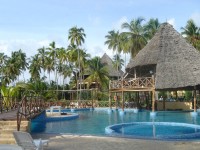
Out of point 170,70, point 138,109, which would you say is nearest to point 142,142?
point 170,70

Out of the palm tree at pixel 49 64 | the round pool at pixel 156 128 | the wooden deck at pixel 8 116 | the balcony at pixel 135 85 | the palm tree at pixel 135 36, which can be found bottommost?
the round pool at pixel 156 128

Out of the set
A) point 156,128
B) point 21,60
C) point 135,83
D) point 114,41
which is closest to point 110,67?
point 114,41

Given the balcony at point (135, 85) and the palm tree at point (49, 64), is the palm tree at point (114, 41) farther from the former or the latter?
the balcony at point (135, 85)

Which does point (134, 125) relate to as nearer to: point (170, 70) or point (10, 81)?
point (170, 70)

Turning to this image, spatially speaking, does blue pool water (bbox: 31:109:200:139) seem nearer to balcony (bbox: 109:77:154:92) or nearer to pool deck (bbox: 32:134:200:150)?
pool deck (bbox: 32:134:200:150)

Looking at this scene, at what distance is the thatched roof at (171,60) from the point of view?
80.2 ft

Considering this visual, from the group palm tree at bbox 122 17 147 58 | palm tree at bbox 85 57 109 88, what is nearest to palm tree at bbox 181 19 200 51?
palm tree at bbox 122 17 147 58

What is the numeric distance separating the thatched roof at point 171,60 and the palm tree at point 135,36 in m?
10.9

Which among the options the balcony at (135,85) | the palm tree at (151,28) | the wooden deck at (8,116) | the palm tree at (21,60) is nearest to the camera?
the wooden deck at (8,116)

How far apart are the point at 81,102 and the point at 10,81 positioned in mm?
25798

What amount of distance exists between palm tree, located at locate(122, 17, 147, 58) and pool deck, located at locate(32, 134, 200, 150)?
98.4 feet

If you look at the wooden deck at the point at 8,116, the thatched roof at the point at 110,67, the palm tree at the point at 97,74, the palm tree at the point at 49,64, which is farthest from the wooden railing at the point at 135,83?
the palm tree at the point at 49,64

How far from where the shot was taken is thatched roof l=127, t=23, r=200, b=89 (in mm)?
24453

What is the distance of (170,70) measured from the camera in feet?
82.6
